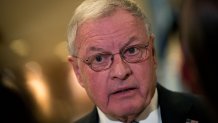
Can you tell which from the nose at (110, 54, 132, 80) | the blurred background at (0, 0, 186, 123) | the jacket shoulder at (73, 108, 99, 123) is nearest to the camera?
the nose at (110, 54, 132, 80)

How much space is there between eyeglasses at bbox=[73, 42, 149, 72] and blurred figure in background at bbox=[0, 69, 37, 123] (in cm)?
52

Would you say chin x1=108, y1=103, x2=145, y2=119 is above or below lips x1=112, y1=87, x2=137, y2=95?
below

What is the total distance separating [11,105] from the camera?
5.15ft

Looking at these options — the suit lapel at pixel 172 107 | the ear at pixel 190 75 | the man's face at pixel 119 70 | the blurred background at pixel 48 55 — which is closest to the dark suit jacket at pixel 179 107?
the suit lapel at pixel 172 107

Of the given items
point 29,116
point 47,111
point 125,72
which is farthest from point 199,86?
point 47,111

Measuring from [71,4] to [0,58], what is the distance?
0.41 meters

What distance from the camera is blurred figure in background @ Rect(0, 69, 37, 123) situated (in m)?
1.58

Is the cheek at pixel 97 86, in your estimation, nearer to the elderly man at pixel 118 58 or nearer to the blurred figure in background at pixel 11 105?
the elderly man at pixel 118 58

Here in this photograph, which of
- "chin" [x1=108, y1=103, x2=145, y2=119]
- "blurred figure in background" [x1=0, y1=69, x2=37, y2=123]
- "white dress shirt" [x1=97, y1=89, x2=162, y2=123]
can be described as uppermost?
"chin" [x1=108, y1=103, x2=145, y2=119]

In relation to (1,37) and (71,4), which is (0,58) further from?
(71,4)

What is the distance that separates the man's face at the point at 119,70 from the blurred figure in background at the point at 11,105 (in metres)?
0.51

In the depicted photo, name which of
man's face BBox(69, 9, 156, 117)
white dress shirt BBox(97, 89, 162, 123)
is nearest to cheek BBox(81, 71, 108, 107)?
man's face BBox(69, 9, 156, 117)

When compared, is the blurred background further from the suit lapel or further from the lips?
the lips

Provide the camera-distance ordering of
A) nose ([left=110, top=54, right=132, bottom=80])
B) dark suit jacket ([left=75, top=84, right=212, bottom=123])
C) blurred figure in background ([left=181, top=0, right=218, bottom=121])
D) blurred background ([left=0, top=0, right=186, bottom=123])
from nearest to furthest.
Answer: blurred figure in background ([left=181, top=0, right=218, bottom=121]) → nose ([left=110, top=54, right=132, bottom=80]) → dark suit jacket ([left=75, top=84, right=212, bottom=123]) → blurred background ([left=0, top=0, right=186, bottom=123])
